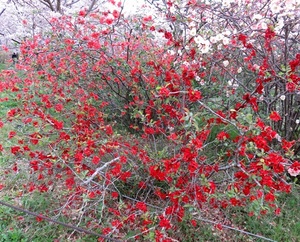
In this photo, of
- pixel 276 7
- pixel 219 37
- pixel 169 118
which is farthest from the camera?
pixel 169 118

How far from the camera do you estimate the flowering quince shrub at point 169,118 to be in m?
2.00

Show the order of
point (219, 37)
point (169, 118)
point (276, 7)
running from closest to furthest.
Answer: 1. point (276, 7)
2. point (219, 37)
3. point (169, 118)

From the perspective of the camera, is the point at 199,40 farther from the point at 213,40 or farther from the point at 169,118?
the point at 169,118

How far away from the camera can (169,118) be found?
2715mm

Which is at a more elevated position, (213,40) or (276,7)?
(276,7)

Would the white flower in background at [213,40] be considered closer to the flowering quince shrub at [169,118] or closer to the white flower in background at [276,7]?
the flowering quince shrub at [169,118]

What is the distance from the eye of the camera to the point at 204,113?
9.56ft

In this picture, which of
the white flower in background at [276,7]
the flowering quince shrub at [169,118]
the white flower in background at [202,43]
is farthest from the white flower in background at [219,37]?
the white flower in background at [276,7]

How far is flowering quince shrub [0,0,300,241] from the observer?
2.00 meters

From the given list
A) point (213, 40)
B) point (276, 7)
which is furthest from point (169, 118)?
point (276, 7)

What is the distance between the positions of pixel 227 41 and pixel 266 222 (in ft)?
4.88

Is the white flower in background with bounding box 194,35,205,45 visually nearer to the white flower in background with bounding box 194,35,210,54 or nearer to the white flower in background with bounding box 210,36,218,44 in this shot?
the white flower in background with bounding box 194,35,210,54

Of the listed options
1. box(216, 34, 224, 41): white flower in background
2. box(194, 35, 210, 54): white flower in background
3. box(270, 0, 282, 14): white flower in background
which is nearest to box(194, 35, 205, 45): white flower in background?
box(194, 35, 210, 54): white flower in background

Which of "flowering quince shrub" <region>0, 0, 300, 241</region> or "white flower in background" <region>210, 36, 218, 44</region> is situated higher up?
"white flower in background" <region>210, 36, 218, 44</region>
